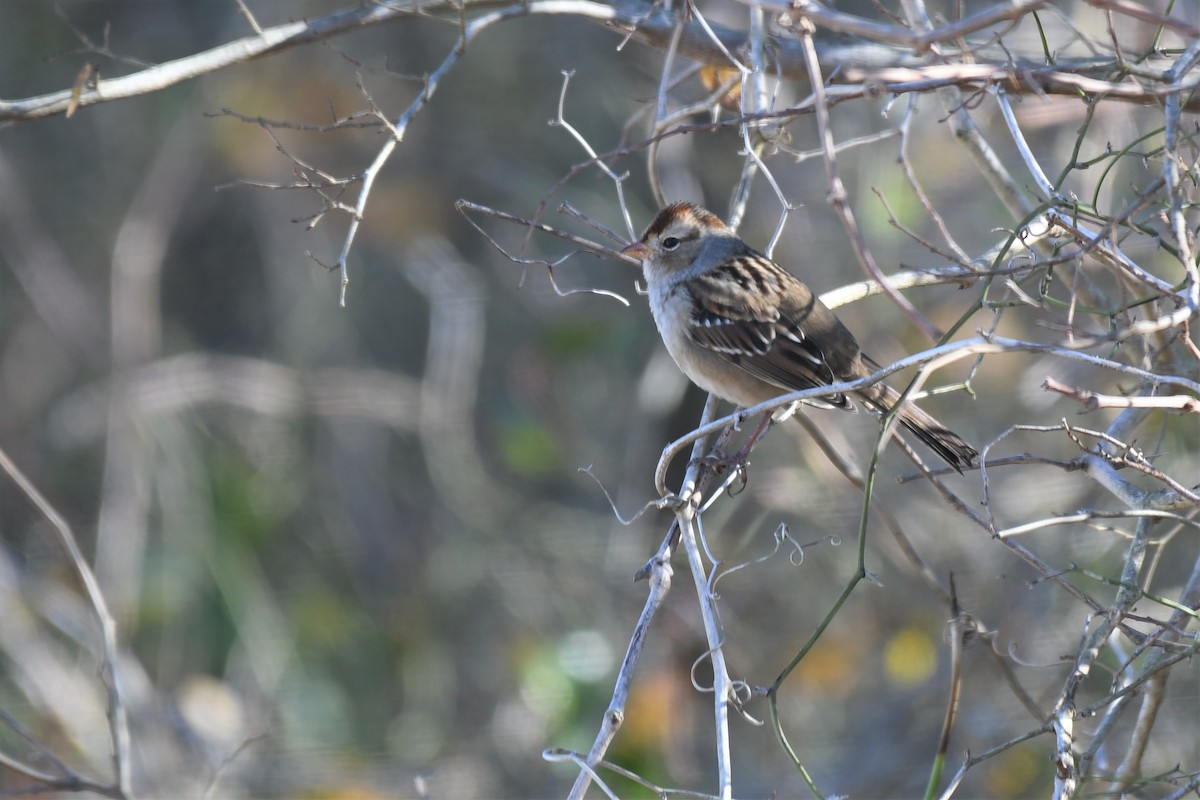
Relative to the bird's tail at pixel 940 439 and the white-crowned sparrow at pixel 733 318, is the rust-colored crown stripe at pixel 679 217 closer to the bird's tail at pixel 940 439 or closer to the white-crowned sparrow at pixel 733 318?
the white-crowned sparrow at pixel 733 318

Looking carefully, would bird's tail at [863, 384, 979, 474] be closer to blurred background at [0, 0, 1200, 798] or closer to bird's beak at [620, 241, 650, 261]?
bird's beak at [620, 241, 650, 261]

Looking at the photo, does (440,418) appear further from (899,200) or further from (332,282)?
(899,200)

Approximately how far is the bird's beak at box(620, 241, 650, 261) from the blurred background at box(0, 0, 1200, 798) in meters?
1.57

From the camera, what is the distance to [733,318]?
3529mm

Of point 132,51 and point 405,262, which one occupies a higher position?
point 132,51

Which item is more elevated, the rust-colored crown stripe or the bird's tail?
the rust-colored crown stripe

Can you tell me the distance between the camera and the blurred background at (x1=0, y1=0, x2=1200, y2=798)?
5.47 meters

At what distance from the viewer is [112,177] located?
689 centimetres

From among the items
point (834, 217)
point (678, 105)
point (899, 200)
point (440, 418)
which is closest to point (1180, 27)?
point (678, 105)

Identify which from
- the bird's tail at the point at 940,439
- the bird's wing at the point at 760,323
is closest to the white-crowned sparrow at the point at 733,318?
the bird's wing at the point at 760,323

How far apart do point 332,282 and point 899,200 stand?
3.15 meters

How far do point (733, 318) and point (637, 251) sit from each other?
35cm

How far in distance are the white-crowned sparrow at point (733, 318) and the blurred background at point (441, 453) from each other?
152cm

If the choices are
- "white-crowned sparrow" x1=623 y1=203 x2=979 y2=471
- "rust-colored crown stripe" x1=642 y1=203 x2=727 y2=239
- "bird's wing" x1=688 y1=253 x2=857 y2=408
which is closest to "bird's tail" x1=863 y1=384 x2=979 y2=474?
"white-crowned sparrow" x1=623 y1=203 x2=979 y2=471
